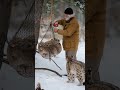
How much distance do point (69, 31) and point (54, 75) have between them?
0.39 meters

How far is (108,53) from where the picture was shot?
10.8ft

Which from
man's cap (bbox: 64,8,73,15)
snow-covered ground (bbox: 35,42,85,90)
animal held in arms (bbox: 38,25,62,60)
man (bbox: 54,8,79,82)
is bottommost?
snow-covered ground (bbox: 35,42,85,90)

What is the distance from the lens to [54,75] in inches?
130

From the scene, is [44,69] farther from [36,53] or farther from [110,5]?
[110,5]

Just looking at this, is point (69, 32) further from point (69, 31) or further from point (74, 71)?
point (74, 71)

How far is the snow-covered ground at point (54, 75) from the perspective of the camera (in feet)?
10.8

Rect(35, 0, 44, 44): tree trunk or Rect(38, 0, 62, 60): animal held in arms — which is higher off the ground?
Rect(35, 0, 44, 44): tree trunk

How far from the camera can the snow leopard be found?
10.9 feet

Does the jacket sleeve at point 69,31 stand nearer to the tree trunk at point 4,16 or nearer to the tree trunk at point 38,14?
the tree trunk at point 38,14

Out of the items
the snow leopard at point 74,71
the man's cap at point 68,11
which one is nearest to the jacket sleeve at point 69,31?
the man's cap at point 68,11

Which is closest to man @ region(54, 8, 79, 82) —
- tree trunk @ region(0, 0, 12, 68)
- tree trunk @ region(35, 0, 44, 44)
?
tree trunk @ region(35, 0, 44, 44)

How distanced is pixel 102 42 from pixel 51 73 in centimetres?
50

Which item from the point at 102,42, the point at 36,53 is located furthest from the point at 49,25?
the point at 102,42

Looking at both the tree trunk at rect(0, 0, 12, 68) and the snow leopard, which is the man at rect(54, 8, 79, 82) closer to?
the snow leopard
